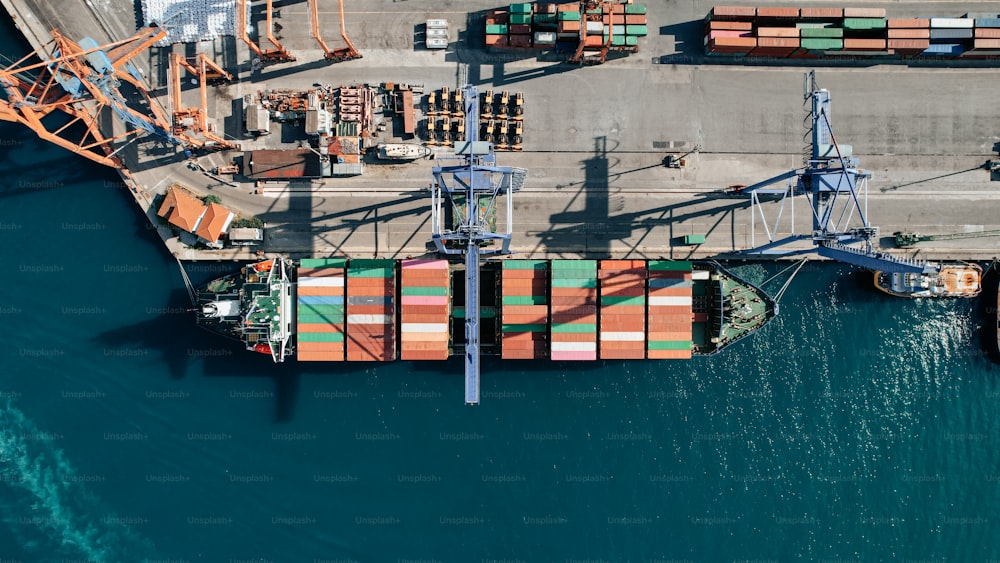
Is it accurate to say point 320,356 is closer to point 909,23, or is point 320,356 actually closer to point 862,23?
point 862,23

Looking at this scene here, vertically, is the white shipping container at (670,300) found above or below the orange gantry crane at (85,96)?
below

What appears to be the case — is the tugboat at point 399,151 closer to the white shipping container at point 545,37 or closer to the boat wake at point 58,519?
the white shipping container at point 545,37

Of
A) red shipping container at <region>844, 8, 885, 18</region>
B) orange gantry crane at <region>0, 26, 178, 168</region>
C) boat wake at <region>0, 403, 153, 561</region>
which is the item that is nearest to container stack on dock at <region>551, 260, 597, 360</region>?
red shipping container at <region>844, 8, 885, 18</region>

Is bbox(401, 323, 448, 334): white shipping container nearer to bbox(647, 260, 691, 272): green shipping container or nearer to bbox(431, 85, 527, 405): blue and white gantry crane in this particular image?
bbox(431, 85, 527, 405): blue and white gantry crane

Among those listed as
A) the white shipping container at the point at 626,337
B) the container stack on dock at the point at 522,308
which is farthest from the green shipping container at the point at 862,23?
the container stack on dock at the point at 522,308

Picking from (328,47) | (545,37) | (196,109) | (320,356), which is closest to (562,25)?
(545,37)

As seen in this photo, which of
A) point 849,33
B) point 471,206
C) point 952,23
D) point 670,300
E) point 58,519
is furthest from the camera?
point 58,519
